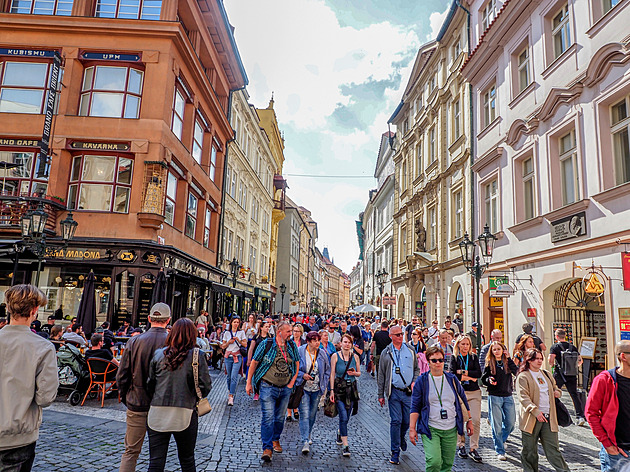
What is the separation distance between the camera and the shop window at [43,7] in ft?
60.1

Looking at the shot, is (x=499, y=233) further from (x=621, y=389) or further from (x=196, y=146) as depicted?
(x=196, y=146)

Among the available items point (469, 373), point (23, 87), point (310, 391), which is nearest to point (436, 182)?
point (469, 373)

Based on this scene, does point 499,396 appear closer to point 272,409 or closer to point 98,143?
point 272,409

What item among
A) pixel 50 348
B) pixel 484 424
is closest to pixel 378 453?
pixel 484 424

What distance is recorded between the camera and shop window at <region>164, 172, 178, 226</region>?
61.5ft

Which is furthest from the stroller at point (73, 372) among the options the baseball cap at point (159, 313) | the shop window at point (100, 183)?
the shop window at point (100, 183)

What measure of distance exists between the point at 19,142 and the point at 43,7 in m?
6.03

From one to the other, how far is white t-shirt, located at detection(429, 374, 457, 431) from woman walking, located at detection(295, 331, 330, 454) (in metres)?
2.30

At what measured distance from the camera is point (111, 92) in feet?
57.8

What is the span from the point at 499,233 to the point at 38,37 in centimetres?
1948

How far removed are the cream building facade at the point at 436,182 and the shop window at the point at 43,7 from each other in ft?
57.2

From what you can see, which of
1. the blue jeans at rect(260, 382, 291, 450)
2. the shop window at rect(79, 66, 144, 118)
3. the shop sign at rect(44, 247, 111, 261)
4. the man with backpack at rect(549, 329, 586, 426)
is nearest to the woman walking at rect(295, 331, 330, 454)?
the blue jeans at rect(260, 382, 291, 450)

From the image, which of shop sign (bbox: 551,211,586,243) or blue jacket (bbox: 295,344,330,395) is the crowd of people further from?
shop sign (bbox: 551,211,586,243)

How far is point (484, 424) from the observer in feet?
29.3
